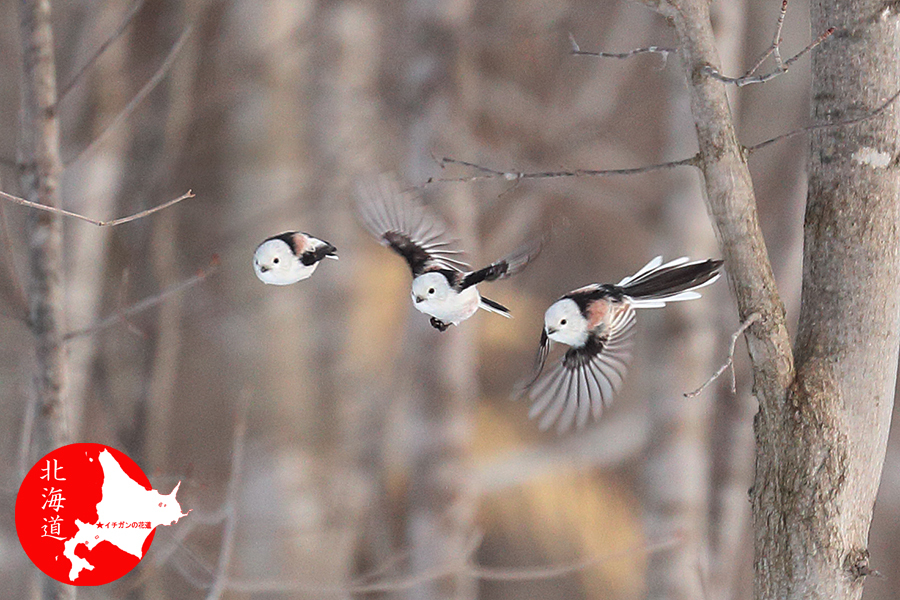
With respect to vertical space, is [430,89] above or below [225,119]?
below

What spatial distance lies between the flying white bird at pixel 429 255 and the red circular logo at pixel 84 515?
0.25 m

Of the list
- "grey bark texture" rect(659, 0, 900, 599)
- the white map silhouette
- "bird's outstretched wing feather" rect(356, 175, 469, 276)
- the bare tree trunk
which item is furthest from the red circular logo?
"grey bark texture" rect(659, 0, 900, 599)

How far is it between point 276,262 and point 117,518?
300 millimetres

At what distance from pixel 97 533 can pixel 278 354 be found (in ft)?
3.69

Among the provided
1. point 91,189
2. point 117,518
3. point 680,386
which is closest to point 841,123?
point 117,518

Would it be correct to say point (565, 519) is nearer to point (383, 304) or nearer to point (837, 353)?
point (383, 304)

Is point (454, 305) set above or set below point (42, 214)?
below

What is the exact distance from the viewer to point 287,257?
0.34 metres

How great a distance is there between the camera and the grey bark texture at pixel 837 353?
48 centimetres

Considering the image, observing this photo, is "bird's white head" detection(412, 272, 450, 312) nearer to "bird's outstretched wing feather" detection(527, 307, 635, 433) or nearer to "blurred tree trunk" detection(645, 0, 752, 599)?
"bird's outstretched wing feather" detection(527, 307, 635, 433)

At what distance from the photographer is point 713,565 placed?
136cm

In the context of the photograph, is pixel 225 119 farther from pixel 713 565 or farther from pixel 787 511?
pixel 787 511

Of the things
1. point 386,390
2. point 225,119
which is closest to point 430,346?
point 386,390

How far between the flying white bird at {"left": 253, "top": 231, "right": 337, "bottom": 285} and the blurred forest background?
0.57 m
